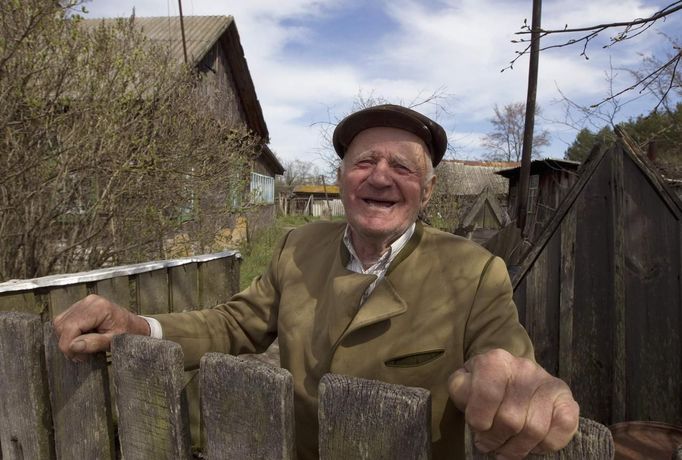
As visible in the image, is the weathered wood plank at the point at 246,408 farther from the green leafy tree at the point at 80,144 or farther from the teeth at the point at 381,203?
the green leafy tree at the point at 80,144

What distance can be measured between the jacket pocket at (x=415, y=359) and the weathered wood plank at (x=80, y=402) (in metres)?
0.75

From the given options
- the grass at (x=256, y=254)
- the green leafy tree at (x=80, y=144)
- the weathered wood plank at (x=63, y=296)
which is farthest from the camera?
the grass at (x=256, y=254)

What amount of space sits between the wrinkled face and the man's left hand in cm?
78

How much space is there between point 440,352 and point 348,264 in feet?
1.43

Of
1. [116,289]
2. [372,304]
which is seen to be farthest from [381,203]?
[116,289]

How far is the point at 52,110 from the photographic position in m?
Answer: 3.61

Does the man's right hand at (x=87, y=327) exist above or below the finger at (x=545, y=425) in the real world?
above

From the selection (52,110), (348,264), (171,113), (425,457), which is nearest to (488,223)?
(171,113)

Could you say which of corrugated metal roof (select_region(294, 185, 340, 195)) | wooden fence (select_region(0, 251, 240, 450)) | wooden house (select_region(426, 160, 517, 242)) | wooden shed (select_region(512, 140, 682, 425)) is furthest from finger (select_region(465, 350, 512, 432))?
corrugated metal roof (select_region(294, 185, 340, 195))

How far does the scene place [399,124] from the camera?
61.8 inches

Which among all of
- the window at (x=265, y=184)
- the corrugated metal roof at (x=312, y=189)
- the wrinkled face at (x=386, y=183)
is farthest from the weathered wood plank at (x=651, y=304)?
the corrugated metal roof at (x=312, y=189)

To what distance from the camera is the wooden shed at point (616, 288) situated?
2676 mm

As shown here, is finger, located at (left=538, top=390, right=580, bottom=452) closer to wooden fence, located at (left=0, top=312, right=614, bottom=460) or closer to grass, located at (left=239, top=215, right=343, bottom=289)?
wooden fence, located at (left=0, top=312, right=614, bottom=460)

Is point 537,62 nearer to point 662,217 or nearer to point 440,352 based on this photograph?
point 662,217
